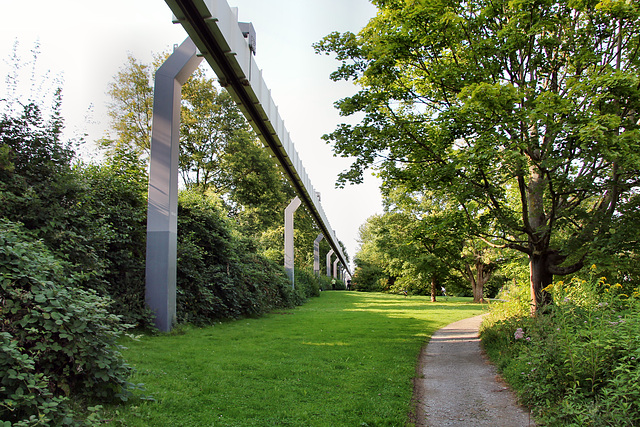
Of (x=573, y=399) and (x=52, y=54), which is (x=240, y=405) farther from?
(x=52, y=54)

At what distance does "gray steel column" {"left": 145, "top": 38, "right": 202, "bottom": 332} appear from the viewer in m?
9.25

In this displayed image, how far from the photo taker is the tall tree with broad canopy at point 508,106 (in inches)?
283

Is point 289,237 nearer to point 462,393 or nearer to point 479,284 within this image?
point 479,284

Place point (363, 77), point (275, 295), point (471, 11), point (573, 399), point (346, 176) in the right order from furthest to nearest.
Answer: point (275, 295) < point (346, 176) < point (363, 77) < point (471, 11) < point (573, 399)

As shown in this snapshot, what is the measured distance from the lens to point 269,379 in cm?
611

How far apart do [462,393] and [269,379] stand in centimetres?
271

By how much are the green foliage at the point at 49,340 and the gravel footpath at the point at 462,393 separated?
3414 millimetres

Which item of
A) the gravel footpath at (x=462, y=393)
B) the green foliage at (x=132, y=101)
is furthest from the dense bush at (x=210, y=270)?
the green foliage at (x=132, y=101)

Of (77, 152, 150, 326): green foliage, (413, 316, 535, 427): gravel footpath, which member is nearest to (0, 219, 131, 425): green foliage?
(413, 316, 535, 427): gravel footpath

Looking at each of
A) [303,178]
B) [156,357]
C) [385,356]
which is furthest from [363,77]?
[303,178]

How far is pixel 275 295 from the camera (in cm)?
1844

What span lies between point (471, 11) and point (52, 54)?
8.57 m

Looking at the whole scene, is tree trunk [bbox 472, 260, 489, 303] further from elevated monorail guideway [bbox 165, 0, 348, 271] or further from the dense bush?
elevated monorail guideway [bbox 165, 0, 348, 271]

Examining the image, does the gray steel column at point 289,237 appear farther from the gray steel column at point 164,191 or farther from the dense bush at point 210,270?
the gray steel column at point 164,191
